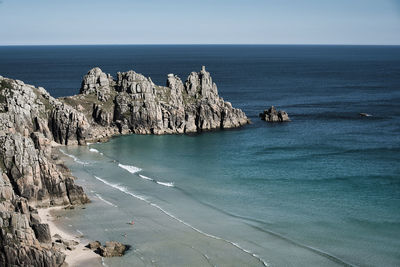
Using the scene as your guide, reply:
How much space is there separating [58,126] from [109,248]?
6244 cm

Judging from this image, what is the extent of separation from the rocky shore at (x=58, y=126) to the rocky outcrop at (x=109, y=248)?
4.49m

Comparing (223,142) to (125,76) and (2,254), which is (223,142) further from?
(2,254)

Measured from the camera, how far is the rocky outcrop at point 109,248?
5873cm

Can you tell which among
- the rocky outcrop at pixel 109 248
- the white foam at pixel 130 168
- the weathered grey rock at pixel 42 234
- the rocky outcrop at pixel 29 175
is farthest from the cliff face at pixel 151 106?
the weathered grey rock at pixel 42 234

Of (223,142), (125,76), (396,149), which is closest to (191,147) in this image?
(223,142)

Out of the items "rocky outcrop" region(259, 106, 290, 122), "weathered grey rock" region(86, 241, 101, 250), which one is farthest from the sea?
"rocky outcrop" region(259, 106, 290, 122)

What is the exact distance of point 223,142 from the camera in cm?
12119

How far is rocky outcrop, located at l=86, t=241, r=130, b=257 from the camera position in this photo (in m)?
58.7

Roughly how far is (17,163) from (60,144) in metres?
42.8

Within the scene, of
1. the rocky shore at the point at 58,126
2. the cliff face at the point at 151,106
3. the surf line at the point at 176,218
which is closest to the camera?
the rocky shore at the point at 58,126

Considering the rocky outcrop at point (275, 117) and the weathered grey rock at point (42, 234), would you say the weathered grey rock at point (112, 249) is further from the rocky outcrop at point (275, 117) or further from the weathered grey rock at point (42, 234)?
the rocky outcrop at point (275, 117)

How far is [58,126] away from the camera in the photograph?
379 ft

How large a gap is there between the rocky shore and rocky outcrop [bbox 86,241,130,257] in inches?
177

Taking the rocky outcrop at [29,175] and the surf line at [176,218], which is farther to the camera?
the surf line at [176,218]
